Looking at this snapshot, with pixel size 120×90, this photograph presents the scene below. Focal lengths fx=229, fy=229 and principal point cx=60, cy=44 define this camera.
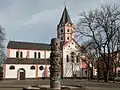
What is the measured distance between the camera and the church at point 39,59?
68.5 m

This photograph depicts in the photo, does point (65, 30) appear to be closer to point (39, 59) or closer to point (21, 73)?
point (39, 59)

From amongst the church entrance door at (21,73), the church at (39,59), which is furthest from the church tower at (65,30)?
the church entrance door at (21,73)

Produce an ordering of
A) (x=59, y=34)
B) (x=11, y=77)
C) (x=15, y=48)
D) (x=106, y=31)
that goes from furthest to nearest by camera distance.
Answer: (x=59, y=34)
(x=15, y=48)
(x=11, y=77)
(x=106, y=31)

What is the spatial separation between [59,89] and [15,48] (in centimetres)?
5191

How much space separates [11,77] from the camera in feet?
221

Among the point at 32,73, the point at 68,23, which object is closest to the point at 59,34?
the point at 68,23

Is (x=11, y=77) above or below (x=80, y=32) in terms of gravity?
below

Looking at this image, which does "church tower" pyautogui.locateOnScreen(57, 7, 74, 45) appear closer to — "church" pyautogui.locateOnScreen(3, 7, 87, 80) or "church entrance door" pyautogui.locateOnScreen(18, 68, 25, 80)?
"church" pyautogui.locateOnScreen(3, 7, 87, 80)

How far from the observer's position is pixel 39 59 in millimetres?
74625

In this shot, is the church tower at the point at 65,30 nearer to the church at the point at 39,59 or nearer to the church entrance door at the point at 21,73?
the church at the point at 39,59

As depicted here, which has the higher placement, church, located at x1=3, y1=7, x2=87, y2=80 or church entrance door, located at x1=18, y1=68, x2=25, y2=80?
church, located at x1=3, y1=7, x2=87, y2=80

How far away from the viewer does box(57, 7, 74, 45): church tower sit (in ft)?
253

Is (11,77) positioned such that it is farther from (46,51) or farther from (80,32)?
(80,32)

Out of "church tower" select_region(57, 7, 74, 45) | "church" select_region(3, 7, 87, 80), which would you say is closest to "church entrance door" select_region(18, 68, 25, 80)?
"church" select_region(3, 7, 87, 80)
